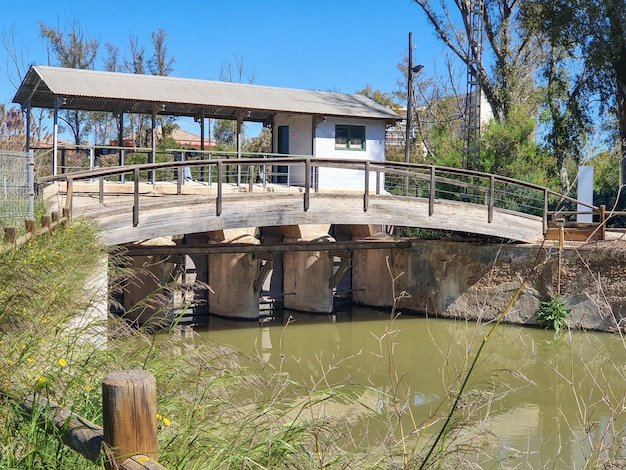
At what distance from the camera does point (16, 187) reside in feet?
31.1

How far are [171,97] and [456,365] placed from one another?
460 inches

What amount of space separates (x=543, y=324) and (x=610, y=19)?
10.9 meters

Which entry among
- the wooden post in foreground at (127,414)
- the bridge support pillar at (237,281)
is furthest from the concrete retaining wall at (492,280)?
the wooden post in foreground at (127,414)

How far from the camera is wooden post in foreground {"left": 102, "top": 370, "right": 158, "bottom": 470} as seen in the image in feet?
7.09

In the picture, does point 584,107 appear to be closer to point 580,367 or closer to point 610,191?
point 610,191

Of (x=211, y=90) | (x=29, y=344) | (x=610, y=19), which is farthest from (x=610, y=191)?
(x=29, y=344)

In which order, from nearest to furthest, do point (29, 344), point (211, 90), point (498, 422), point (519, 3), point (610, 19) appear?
point (29, 344)
point (498, 422)
point (211, 90)
point (610, 19)
point (519, 3)

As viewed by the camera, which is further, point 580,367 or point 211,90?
point 211,90

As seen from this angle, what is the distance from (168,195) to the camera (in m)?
16.0

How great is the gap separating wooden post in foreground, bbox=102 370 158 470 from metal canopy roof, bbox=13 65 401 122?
15235mm

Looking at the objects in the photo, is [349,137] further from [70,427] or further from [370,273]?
[70,427]

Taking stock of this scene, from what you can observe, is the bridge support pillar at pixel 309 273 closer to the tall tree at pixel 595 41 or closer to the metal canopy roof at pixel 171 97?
the metal canopy roof at pixel 171 97

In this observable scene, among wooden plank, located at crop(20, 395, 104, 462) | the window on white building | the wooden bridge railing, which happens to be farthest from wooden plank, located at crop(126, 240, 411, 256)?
wooden plank, located at crop(20, 395, 104, 462)

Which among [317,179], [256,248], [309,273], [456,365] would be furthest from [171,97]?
[456,365]
